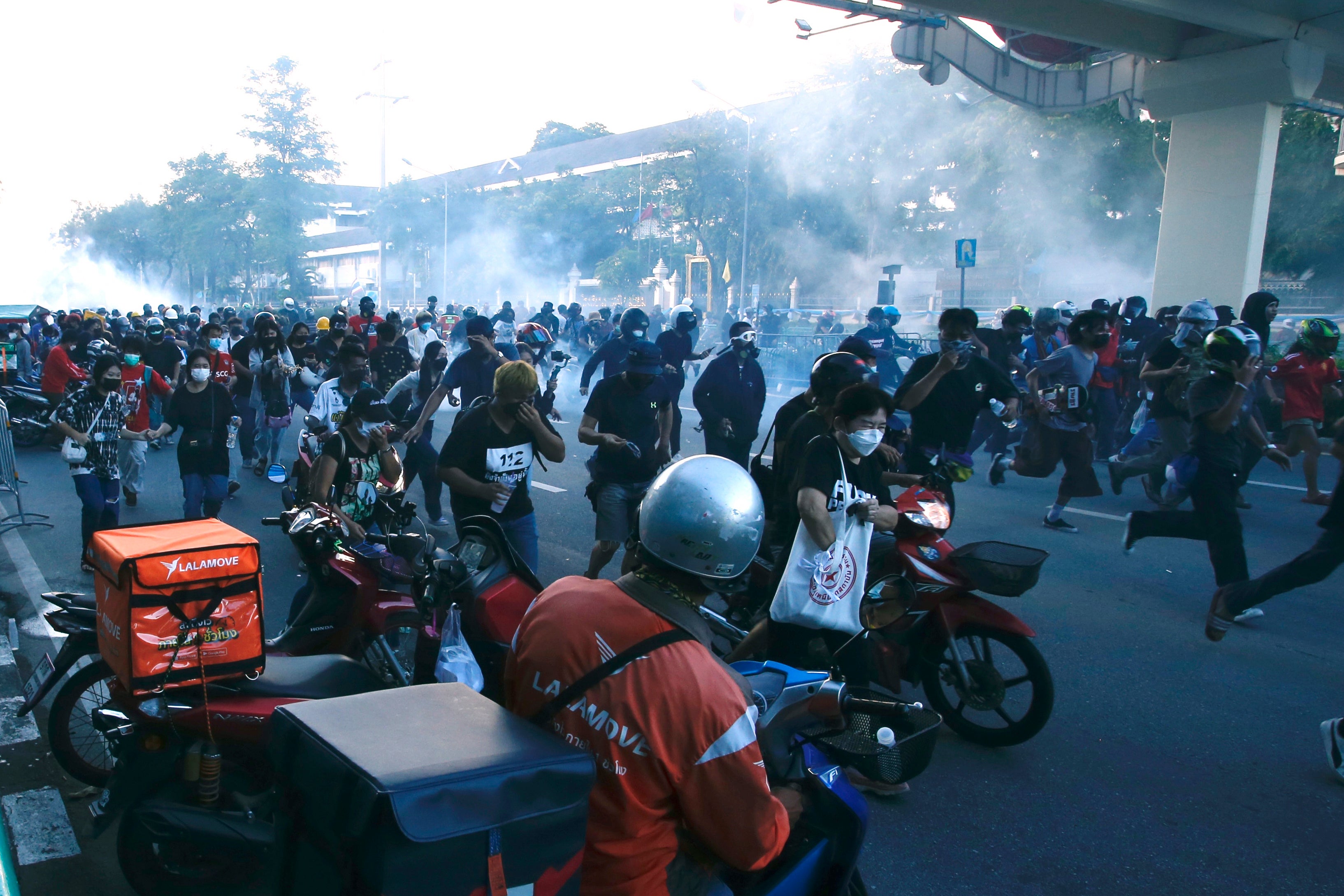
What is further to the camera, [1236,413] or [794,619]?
[1236,413]

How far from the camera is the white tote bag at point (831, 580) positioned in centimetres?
375

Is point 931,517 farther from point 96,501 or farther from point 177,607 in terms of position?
point 96,501

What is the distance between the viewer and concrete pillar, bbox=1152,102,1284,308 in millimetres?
15359

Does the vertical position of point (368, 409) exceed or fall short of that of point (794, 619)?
it exceeds it

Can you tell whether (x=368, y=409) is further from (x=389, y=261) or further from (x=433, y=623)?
(x=389, y=261)

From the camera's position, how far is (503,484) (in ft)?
16.1

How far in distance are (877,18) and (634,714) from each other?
14.9 meters

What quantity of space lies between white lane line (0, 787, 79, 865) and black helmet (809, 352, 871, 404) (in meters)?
3.55

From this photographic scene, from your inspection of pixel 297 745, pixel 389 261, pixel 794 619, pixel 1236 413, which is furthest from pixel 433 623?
pixel 389 261

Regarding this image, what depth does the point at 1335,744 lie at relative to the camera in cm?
399

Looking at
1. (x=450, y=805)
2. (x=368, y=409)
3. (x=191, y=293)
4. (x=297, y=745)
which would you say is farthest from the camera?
(x=191, y=293)

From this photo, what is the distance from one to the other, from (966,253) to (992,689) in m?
12.3

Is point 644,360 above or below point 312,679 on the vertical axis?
above

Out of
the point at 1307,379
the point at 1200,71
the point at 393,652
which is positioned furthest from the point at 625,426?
the point at 1200,71
